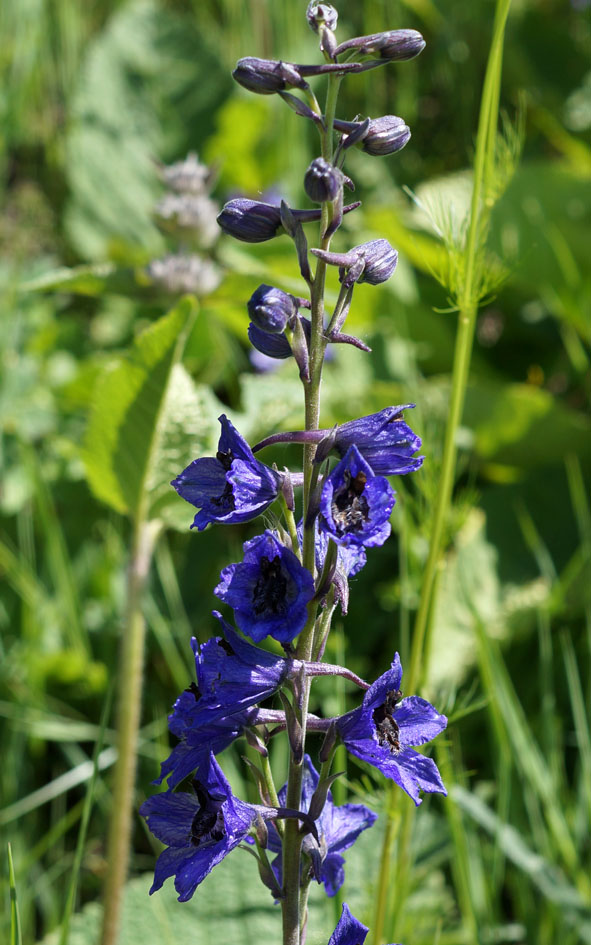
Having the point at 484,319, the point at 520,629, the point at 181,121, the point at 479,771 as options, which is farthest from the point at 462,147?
the point at 479,771

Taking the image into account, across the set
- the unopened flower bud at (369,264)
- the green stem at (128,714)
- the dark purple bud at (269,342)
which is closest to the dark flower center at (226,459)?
the dark purple bud at (269,342)

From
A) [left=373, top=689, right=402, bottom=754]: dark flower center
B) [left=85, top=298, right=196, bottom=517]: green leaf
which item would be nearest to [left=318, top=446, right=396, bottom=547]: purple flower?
[left=373, top=689, right=402, bottom=754]: dark flower center

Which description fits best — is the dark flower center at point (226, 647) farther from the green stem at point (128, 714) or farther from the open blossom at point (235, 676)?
the green stem at point (128, 714)

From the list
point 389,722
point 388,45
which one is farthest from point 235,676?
point 388,45

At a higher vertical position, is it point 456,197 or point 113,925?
point 456,197

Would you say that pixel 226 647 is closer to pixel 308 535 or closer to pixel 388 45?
pixel 308 535

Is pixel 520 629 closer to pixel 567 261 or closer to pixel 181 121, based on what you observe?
pixel 567 261

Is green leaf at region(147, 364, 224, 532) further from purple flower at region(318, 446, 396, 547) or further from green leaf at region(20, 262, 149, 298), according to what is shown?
purple flower at region(318, 446, 396, 547)
